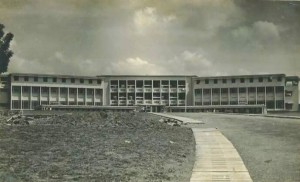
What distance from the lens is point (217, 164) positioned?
322 inches

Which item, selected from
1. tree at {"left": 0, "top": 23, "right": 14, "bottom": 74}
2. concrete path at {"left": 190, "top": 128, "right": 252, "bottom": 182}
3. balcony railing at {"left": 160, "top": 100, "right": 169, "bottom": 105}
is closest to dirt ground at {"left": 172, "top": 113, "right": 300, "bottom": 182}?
concrete path at {"left": 190, "top": 128, "right": 252, "bottom": 182}

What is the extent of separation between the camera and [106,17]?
884 cm

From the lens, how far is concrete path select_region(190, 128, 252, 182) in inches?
298

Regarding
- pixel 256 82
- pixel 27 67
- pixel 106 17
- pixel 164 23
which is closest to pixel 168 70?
pixel 164 23

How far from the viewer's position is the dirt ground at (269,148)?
8008 mm

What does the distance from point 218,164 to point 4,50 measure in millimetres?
4095

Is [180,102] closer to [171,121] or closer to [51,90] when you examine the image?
[171,121]

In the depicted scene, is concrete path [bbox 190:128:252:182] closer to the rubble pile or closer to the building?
the building

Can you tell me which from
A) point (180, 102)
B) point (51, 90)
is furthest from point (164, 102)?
point (51, 90)

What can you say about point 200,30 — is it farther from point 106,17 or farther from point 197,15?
point 106,17

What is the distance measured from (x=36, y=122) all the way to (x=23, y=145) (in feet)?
9.36

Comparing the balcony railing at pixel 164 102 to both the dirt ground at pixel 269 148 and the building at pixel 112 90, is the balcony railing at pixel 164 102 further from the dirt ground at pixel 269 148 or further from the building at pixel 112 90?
the dirt ground at pixel 269 148

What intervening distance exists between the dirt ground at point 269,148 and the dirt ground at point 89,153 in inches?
43.0

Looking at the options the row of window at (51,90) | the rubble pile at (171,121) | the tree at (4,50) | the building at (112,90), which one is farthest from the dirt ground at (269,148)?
the tree at (4,50)
